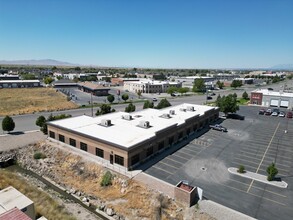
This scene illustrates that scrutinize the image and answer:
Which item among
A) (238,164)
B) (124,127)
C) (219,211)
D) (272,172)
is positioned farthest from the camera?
(124,127)

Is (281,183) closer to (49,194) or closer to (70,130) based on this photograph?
(49,194)

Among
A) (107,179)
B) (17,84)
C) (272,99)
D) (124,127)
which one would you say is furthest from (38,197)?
(17,84)

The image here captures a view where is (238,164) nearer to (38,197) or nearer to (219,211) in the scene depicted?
(219,211)

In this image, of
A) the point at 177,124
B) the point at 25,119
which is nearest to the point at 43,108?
the point at 25,119

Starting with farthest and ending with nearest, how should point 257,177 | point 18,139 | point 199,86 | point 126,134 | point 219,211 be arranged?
point 199,86
point 18,139
point 126,134
point 257,177
point 219,211

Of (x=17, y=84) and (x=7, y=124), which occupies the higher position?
(x=17, y=84)

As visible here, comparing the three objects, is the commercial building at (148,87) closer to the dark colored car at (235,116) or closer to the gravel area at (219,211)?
the dark colored car at (235,116)
